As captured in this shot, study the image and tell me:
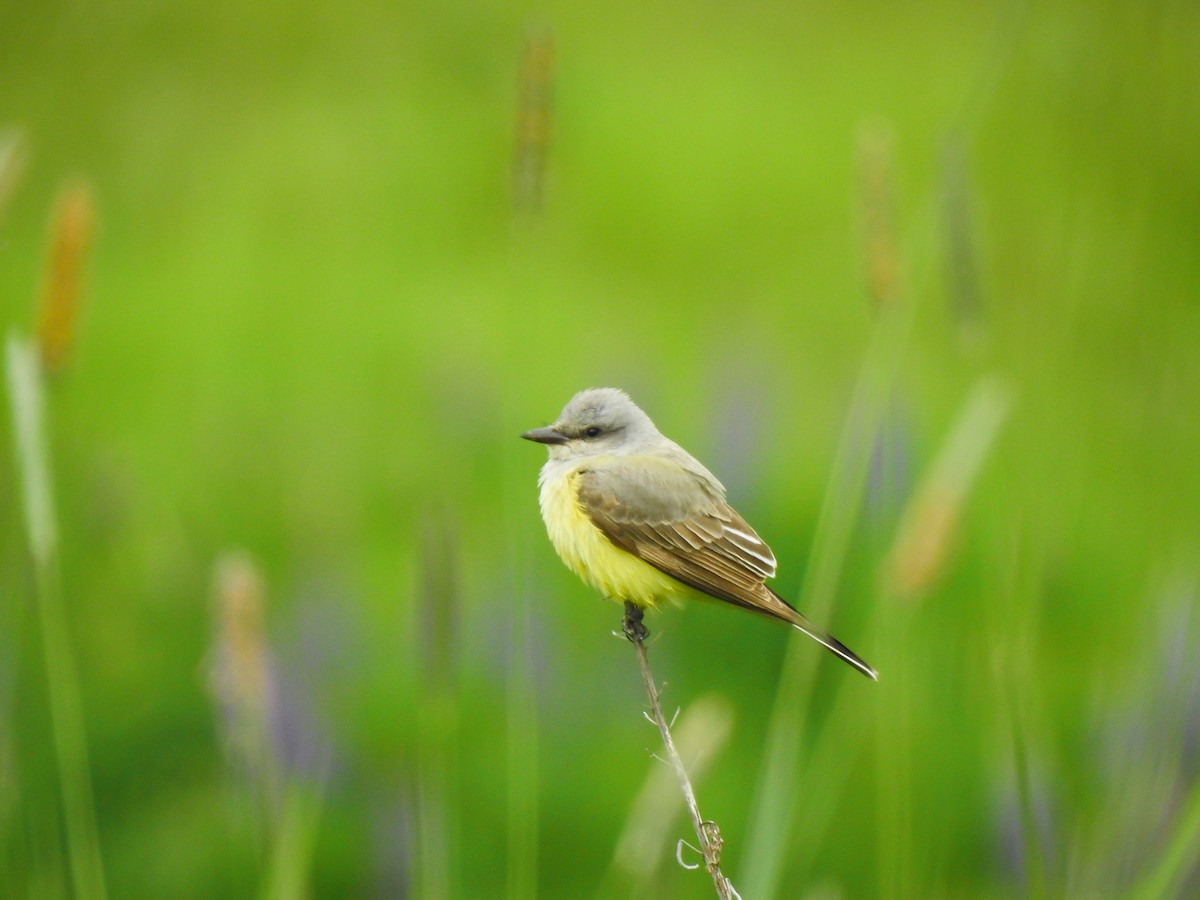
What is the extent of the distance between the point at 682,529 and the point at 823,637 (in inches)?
8.6

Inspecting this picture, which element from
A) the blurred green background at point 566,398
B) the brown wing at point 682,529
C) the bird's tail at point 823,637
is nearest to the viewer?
the bird's tail at point 823,637

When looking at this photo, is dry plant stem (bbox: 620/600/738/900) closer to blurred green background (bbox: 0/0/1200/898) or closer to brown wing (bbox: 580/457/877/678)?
brown wing (bbox: 580/457/877/678)

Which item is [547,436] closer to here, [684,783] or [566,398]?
[684,783]

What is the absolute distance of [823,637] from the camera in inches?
22.2

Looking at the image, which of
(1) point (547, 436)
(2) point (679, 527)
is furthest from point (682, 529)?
(1) point (547, 436)

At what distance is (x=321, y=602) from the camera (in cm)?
180

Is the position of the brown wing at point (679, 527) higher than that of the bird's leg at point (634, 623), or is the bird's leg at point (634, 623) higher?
the brown wing at point (679, 527)

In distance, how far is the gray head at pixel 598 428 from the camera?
29.3 inches

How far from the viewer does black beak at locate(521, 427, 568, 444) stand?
2.35 feet

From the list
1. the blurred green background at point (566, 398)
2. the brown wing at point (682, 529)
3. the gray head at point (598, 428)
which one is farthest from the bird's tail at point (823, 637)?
the blurred green background at point (566, 398)

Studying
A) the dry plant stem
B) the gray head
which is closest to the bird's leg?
the dry plant stem

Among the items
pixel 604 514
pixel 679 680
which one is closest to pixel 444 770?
pixel 604 514

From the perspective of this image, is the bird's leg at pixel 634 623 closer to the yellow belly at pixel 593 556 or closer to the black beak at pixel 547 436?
the yellow belly at pixel 593 556

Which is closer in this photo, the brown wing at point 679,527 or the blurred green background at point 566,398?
the brown wing at point 679,527
